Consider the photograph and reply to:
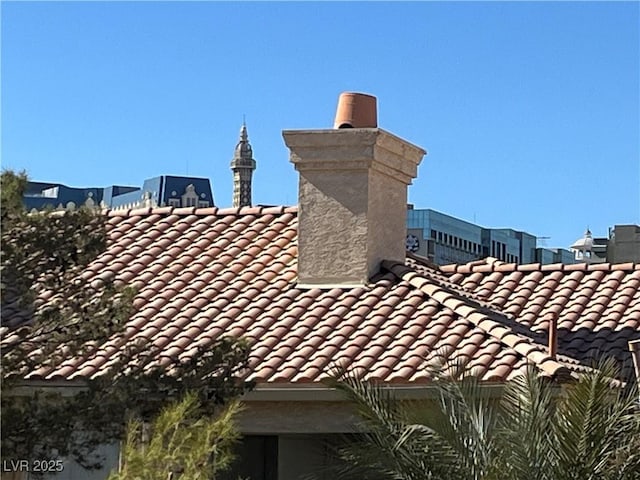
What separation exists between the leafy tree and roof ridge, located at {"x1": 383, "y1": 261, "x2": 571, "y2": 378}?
2.92 meters

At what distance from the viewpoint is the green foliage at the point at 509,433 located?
32.5 feet

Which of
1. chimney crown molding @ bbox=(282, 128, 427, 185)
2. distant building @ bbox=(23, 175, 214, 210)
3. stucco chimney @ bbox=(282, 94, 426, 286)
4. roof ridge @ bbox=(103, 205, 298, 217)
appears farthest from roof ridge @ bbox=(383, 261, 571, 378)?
distant building @ bbox=(23, 175, 214, 210)

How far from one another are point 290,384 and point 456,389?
106 inches

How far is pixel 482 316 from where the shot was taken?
13.8 m

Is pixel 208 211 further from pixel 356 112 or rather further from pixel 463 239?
pixel 463 239

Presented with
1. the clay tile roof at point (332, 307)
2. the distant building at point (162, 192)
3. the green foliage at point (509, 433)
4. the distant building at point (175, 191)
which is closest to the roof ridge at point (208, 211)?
the clay tile roof at point (332, 307)

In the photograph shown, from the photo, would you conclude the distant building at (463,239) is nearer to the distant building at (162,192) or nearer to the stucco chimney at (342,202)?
the distant building at (162,192)

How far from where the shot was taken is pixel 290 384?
13.1m

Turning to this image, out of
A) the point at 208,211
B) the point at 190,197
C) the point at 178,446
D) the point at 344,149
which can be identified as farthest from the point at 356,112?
the point at 190,197

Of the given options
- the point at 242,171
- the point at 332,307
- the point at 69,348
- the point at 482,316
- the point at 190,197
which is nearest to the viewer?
the point at 69,348

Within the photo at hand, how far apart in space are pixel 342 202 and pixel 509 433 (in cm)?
594

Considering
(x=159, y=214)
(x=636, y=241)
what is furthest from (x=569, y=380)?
(x=636, y=241)

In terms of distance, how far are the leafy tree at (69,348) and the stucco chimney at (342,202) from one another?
450 cm

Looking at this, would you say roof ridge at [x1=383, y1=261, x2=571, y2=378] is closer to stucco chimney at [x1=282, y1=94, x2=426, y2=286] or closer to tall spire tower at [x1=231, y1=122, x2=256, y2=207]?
stucco chimney at [x1=282, y1=94, x2=426, y2=286]
